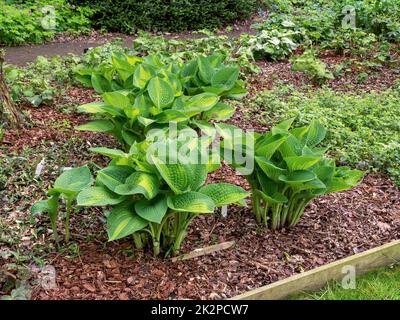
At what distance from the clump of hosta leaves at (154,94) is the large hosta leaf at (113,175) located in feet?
2.07

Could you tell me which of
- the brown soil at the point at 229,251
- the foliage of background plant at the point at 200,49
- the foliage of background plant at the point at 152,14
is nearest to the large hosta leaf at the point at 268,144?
the brown soil at the point at 229,251

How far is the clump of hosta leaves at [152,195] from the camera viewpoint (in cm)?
260

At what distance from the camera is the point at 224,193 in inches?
112

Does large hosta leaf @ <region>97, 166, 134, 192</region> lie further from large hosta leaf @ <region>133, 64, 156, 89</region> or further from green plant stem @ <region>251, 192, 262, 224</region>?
large hosta leaf @ <region>133, 64, 156, 89</region>

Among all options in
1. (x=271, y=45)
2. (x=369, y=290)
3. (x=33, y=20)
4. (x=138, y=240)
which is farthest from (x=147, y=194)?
(x=33, y=20)

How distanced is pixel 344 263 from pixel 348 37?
503 centimetres

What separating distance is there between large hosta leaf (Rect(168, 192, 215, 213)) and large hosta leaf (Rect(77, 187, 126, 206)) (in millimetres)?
267

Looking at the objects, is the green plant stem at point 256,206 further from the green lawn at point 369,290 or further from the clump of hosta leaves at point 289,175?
the green lawn at point 369,290

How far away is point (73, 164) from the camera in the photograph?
12.7 ft

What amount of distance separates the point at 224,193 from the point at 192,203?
266 mm

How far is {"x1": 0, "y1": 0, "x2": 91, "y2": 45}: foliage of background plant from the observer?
833 centimetres

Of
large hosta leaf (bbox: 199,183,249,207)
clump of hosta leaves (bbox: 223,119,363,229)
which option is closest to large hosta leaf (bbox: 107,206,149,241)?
large hosta leaf (bbox: 199,183,249,207)

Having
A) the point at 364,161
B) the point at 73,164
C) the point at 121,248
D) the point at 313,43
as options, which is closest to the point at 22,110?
the point at 73,164

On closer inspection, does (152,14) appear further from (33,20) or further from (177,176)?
(177,176)
